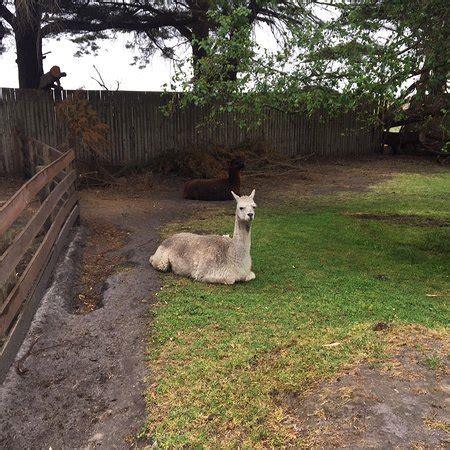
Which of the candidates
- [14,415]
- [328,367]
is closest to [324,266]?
[328,367]

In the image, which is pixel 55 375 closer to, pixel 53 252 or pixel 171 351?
pixel 171 351

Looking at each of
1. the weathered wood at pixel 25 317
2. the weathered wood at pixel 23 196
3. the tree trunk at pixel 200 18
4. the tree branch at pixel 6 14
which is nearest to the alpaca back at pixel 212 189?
the tree trunk at pixel 200 18

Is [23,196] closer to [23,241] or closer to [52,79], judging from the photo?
[23,241]

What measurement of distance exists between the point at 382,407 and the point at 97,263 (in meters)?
5.07

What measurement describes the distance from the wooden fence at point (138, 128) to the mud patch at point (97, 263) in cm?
414

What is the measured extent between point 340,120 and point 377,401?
17.8 m

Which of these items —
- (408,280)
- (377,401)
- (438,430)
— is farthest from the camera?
(408,280)

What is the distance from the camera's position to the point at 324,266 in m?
6.58

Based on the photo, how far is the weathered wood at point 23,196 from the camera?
4.16m

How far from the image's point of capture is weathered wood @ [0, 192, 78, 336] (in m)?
4.09

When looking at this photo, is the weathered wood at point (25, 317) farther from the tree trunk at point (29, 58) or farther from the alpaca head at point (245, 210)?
the tree trunk at point (29, 58)

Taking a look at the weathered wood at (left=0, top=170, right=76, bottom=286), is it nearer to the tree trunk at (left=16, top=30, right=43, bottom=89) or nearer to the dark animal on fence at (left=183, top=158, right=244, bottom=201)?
the dark animal on fence at (left=183, top=158, right=244, bottom=201)

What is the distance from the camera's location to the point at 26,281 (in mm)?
4828

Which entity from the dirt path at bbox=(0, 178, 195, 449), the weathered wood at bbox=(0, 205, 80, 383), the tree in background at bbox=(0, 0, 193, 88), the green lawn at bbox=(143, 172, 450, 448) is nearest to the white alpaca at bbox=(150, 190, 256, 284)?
the green lawn at bbox=(143, 172, 450, 448)
